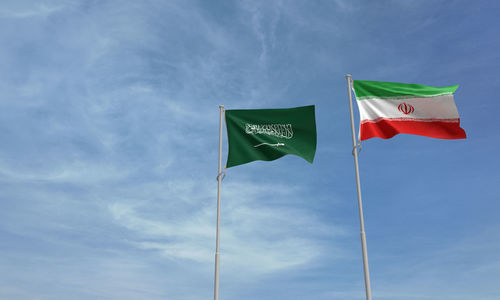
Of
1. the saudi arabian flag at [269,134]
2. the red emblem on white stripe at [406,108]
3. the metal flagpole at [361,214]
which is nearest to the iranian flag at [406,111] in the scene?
the red emblem on white stripe at [406,108]

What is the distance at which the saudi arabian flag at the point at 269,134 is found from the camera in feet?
76.9

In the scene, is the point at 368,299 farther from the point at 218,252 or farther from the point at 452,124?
the point at 452,124

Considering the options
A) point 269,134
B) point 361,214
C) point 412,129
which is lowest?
→ point 361,214

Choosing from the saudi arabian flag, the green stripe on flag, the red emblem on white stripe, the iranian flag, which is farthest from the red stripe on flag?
the saudi arabian flag

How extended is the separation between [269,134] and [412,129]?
7550mm

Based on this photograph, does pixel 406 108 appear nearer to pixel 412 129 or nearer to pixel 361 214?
pixel 412 129

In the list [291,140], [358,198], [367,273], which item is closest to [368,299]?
[367,273]

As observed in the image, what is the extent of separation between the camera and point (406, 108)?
2392cm

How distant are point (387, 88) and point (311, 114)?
445 centimetres

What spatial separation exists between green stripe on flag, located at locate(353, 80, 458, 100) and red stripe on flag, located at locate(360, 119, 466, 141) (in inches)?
58.3

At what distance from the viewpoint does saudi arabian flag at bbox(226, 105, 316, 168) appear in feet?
76.9

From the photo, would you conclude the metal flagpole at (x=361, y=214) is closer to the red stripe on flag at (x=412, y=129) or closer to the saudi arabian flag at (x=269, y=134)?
the red stripe on flag at (x=412, y=129)

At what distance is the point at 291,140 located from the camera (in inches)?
933

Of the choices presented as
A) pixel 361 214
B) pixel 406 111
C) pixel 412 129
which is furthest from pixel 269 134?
pixel 412 129
